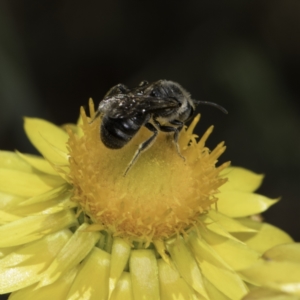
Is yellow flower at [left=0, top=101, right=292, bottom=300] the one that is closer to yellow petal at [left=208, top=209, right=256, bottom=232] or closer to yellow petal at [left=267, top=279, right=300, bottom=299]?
yellow petal at [left=208, top=209, right=256, bottom=232]

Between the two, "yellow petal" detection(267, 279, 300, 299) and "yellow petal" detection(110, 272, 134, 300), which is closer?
"yellow petal" detection(267, 279, 300, 299)

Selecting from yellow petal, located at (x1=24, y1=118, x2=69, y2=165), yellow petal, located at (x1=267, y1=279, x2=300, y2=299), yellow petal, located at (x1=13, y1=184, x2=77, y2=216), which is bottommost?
yellow petal, located at (x1=13, y1=184, x2=77, y2=216)

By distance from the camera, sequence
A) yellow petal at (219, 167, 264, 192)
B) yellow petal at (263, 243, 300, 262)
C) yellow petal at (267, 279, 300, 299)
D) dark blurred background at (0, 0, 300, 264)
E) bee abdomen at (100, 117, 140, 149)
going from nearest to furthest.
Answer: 1. yellow petal at (267, 279, 300, 299)
2. yellow petal at (263, 243, 300, 262)
3. bee abdomen at (100, 117, 140, 149)
4. yellow petal at (219, 167, 264, 192)
5. dark blurred background at (0, 0, 300, 264)

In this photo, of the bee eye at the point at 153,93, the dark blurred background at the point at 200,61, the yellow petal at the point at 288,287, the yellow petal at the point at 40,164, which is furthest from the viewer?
the dark blurred background at the point at 200,61

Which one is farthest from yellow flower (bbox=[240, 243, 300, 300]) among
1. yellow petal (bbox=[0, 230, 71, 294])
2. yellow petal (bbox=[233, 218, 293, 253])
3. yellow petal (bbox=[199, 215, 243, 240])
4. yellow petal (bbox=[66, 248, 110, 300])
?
yellow petal (bbox=[0, 230, 71, 294])

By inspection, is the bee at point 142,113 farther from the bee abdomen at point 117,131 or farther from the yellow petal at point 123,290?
the yellow petal at point 123,290

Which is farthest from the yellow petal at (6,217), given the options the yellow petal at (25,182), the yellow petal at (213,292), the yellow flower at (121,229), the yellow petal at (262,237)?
the yellow petal at (262,237)

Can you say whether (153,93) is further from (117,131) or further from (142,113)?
(117,131)

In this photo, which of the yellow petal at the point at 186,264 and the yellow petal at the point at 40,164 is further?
the yellow petal at the point at 40,164
